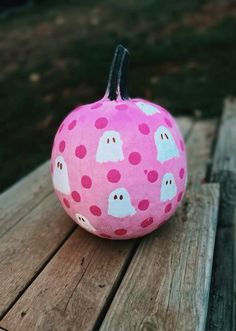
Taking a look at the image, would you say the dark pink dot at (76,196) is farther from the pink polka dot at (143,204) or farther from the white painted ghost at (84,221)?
the pink polka dot at (143,204)

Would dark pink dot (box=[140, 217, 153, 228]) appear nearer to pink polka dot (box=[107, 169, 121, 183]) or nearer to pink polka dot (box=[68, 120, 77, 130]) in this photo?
pink polka dot (box=[107, 169, 121, 183])

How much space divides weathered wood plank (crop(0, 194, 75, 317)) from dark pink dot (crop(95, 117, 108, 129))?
20.0 inches

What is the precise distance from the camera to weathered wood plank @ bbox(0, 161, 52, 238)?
2104mm

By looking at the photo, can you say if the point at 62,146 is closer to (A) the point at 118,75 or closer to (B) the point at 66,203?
(B) the point at 66,203

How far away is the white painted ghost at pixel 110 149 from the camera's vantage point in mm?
1644

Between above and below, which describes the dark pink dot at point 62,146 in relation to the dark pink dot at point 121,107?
below

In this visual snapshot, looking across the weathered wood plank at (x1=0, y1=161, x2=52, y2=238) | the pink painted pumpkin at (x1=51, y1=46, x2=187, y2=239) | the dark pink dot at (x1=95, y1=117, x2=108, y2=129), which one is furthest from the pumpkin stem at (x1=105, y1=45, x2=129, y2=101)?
the weathered wood plank at (x1=0, y1=161, x2=52, y2=238)

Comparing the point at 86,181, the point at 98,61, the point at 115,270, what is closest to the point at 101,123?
the point at 86,181

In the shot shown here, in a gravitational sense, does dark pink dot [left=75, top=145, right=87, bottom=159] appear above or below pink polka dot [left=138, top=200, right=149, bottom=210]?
above

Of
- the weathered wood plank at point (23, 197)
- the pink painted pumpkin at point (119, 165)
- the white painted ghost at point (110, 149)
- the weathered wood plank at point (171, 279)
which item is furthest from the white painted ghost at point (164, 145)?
the weathered wood plank at point (23, 197)

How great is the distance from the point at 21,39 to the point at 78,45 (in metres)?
1.05

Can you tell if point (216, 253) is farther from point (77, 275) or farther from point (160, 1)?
point (160, 1)

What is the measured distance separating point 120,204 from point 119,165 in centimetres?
14

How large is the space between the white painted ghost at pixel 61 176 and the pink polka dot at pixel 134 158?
0.24m
